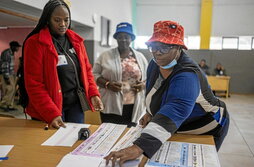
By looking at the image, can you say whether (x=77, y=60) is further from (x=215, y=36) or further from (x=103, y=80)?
(x=215, y=36)

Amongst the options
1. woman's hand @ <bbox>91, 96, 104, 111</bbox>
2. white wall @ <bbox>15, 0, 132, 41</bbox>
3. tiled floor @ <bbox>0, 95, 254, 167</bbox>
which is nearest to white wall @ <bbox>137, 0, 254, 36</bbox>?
white wall @ <bbox>15, 0, 132, 41</bbox>

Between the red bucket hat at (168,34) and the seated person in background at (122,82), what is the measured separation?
1.21m

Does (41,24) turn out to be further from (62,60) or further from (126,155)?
(126,155)

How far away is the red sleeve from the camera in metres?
1.39

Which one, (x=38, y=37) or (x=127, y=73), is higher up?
(x=38, y=37)

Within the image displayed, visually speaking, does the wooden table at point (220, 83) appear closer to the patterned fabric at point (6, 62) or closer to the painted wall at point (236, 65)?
the painted wall at point (236, 65)

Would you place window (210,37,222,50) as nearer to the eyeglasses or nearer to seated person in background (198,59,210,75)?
seated person in background (198,59,210,75)

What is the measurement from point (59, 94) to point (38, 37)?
1.22 ft

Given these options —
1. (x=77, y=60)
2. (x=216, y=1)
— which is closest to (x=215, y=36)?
(x=216, y=1)

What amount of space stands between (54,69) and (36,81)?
0.13 meters

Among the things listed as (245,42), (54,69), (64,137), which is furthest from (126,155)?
(245,42)

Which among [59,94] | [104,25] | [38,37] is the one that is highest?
[104,25]

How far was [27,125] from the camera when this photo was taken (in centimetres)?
146

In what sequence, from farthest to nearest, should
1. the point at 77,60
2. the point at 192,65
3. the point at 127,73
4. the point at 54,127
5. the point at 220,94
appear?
the point at 220,94
the point at 127,73
the point at 77,60
the point at 54,127
the point at 192,65
